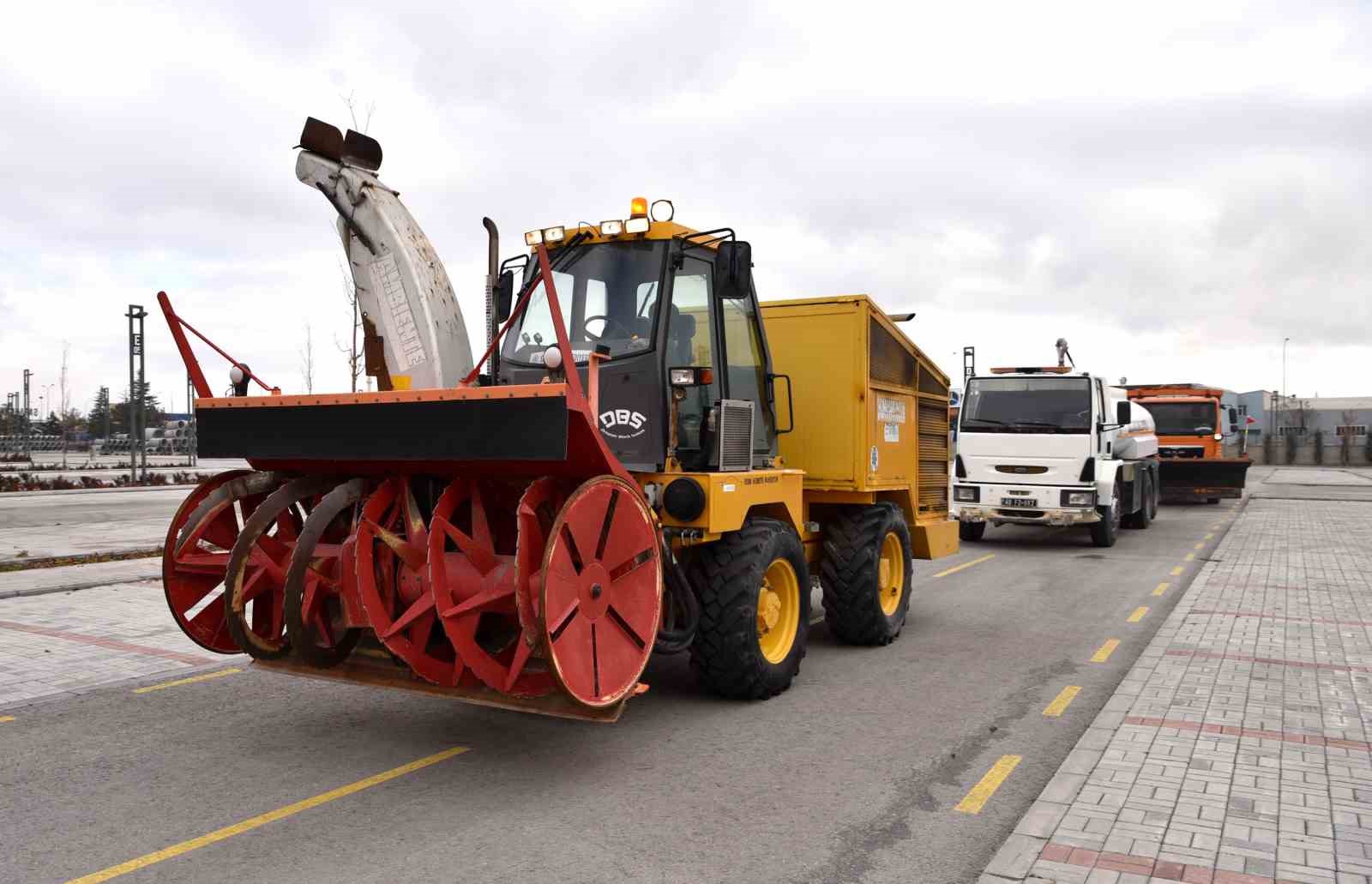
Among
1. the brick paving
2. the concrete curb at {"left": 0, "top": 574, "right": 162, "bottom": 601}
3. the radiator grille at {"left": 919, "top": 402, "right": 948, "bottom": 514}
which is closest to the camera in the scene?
the brick paving

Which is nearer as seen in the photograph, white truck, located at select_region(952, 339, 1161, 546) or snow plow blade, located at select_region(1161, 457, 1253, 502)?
white truck, located at select_region(952, 339, 1161, 546)

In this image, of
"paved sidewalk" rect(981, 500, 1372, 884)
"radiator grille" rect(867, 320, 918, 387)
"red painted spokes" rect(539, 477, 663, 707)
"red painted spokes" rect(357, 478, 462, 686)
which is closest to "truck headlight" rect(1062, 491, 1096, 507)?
"paved sidewalk" rect(981, 500, 1372, 884)

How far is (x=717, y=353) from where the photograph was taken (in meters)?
6.75

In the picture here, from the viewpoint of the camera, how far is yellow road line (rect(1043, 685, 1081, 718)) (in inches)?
259

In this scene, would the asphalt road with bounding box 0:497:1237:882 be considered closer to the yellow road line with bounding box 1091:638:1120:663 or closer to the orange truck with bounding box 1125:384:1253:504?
the yellow road line with bounding box 1091:638:1120:663

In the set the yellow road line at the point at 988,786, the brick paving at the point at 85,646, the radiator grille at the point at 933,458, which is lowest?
the yellow road line at the point at 988,786

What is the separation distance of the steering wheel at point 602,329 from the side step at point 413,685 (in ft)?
7.22

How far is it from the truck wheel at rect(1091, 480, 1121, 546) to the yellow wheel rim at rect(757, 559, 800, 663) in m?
10.5

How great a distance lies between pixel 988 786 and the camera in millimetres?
5184

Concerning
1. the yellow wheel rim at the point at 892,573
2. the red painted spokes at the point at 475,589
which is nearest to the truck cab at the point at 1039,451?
the yellow wheel rim at the point at 892,573

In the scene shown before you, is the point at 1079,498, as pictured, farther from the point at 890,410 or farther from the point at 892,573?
the point at 890,410

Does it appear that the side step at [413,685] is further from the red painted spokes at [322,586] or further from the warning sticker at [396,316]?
the warning sticker at [396,316]

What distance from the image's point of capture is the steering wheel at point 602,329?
6.38 m

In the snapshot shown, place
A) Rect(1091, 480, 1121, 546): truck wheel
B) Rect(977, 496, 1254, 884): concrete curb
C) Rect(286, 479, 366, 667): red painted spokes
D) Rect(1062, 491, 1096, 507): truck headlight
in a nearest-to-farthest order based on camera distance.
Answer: Rect(977, 496, 1254, 884): concrete curb < Rect(286, 479, 366, 667): red painted spokes < Rect(1062, 491, 1096, 507): truck headlight < Rect(1091, 480, 1121, 546): truck wheel
